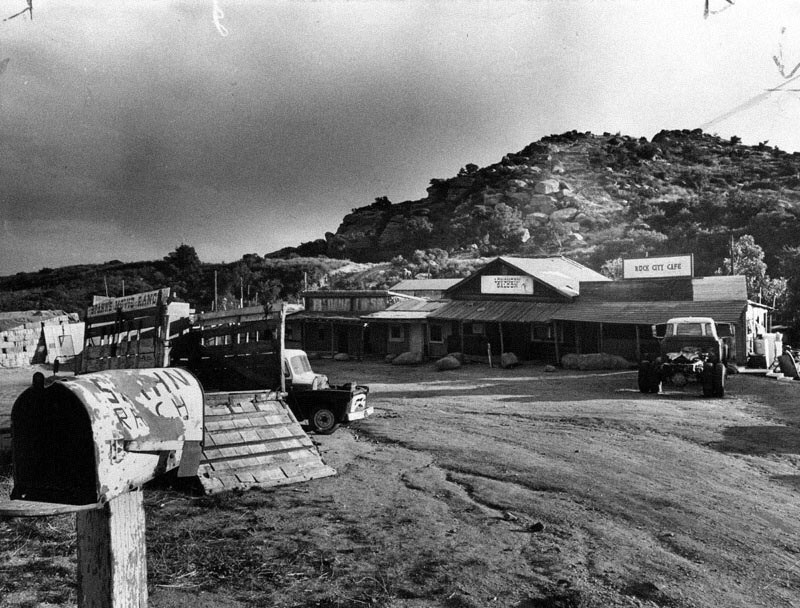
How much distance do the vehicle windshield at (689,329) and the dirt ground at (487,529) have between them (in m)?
7.67

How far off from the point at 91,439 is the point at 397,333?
1394 inches

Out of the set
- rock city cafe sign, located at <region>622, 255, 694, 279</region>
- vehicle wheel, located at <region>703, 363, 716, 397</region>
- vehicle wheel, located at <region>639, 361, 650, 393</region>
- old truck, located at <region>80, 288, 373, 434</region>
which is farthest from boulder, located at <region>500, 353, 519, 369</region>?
old truck, located at <region>80, 288, 373, 434</region>

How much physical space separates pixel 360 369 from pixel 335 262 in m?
59.4

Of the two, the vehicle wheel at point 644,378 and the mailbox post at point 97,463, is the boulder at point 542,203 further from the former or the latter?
the mailbox post at point 97,463

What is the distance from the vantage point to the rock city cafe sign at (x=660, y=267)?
29.9m

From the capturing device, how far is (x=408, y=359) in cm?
3372

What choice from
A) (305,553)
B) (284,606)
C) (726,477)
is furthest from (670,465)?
(284,606)

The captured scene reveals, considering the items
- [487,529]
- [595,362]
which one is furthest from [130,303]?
[595,362]

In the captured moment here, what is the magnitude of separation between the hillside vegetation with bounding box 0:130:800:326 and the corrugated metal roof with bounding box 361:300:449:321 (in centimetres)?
2366

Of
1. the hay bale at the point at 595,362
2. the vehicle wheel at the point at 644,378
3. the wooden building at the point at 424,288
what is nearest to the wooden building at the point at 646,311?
the hay bale at the point at 595,362

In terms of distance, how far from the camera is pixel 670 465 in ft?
34.2

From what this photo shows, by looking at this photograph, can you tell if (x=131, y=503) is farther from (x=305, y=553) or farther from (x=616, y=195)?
(x=616, y=195)

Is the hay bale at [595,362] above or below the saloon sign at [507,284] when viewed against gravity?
below

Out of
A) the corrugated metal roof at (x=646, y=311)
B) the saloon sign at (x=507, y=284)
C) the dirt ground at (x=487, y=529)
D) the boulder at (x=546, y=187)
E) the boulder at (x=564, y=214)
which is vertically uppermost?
the boulder at (x=546, y=187)
